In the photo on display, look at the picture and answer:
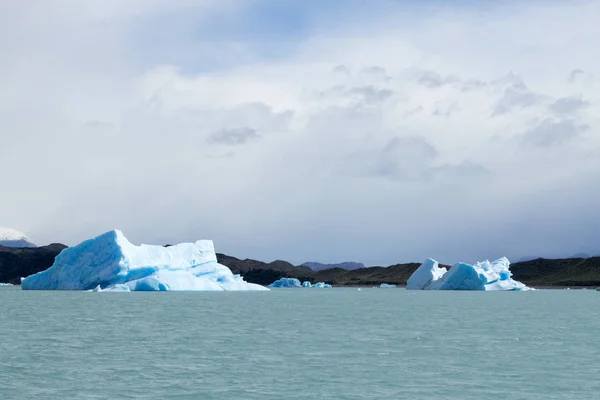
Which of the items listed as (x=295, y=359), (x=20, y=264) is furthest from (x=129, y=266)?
(x=20, y=264)

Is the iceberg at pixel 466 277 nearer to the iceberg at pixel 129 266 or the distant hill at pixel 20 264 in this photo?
the iceberg at pixel 129 266

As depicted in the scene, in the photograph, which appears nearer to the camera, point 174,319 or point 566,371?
point 566,371

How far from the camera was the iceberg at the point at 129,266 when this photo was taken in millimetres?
63531

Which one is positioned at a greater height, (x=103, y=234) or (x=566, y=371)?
(x=103, y=234)

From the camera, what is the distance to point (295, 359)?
69.6ft

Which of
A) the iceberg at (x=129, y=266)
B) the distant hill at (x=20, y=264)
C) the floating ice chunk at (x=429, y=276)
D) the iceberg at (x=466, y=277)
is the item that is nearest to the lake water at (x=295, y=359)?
the iceberg at (x=129, y=266)

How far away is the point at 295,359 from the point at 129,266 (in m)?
45.6

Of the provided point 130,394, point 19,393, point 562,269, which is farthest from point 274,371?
point 562,269

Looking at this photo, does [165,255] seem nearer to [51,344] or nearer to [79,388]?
[51,344]

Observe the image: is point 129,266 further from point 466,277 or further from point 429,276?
point 429,276

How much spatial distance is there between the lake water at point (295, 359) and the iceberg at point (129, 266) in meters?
27.4

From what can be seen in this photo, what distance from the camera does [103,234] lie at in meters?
62.8

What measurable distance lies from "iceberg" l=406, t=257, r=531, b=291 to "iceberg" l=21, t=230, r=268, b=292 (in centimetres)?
3061

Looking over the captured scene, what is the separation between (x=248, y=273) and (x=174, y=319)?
153089mm
